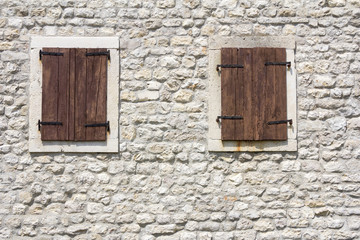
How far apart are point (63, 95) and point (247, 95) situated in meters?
2.13

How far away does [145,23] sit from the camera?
4691 mm

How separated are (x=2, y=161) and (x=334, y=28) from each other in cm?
416

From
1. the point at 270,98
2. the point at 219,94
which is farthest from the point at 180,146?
the point at 270,98

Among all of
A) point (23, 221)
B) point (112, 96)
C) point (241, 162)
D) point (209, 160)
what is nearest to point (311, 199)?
point (241, 162)

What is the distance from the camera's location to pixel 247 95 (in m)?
4.64

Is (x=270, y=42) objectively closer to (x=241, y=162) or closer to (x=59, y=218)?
(x=241, y=162)

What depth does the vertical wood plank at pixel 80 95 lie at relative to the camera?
4559 mm

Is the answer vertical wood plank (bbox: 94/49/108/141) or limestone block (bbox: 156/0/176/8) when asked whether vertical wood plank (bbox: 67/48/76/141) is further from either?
limestone block (bbox: 156/0/176/8)

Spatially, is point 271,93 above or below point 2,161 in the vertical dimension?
above

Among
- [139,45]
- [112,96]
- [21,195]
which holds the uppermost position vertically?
[139,45]

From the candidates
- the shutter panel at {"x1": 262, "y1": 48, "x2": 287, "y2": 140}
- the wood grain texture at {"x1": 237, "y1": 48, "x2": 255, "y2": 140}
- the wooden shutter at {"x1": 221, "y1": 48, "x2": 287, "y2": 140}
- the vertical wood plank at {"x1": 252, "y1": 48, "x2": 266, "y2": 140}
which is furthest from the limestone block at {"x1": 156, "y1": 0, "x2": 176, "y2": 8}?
the shutter panel at {"x1": 262, "y1": 48, "x2": 287, "y2": 140}

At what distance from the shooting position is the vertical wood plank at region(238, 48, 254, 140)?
4594 millimetres

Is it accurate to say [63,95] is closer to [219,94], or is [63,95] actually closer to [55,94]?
[55,94]

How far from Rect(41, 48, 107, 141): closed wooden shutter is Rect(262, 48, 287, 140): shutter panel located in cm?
189
